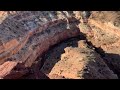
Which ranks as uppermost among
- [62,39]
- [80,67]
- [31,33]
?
[31,33]

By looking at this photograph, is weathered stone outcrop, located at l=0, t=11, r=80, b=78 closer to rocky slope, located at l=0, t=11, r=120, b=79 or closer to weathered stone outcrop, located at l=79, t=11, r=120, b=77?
rocky slope, located at l=0, t=11, r=120, b=79

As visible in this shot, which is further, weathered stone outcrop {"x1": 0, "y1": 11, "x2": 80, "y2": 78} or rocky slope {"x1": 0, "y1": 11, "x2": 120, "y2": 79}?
weathered stone outcrop {"x1": 0, "y1": 11, "x2": 80, "y2": 78}

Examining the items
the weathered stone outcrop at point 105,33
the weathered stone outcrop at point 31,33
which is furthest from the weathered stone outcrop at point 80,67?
the weathered stone outcrop at point 105,33

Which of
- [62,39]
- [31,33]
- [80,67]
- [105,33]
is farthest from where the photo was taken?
[105,33]

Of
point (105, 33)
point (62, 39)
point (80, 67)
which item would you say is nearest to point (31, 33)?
point (62, 39)

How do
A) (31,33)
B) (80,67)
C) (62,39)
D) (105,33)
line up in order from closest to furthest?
1. (80,67)
2. (31,33)
3. (62,39)
4. (105,33)

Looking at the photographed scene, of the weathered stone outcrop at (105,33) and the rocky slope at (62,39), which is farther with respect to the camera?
the weathered stone outcrop at (105,33)

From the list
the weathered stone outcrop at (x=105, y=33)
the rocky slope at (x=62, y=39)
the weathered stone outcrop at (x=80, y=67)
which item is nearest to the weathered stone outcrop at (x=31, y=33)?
the rocky slope at (x=62, y=39)

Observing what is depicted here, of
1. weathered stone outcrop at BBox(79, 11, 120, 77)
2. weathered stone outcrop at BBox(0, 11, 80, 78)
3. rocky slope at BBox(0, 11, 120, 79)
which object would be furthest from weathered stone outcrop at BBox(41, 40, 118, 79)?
weathered stone outcrop at BBox(79, 11, 120, 77)

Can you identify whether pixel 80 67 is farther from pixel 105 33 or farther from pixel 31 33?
pixel 105 33

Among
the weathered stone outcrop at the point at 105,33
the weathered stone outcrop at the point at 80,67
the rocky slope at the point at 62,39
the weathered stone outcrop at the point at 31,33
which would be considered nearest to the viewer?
the weathered stone outcrop at the point at 80,67

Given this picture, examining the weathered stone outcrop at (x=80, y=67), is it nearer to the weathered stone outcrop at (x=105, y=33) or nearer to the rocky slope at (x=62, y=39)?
the rocky slope at (x=62, y=39)

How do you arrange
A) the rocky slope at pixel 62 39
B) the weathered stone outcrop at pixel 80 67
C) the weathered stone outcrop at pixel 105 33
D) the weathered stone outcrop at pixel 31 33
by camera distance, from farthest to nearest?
the weathered stone outcrop at pixel 105 33 → the weathered stone outcrop at pixel 31 33 → the rocky slope at pixel 62 39 → the weathered stone outcrop at pixel 80 67
